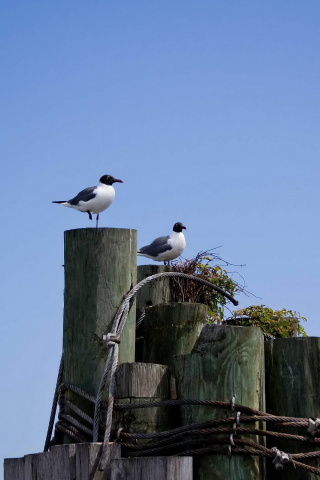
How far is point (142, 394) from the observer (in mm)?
5531

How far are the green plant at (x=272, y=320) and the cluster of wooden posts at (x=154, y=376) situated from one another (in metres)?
3.25

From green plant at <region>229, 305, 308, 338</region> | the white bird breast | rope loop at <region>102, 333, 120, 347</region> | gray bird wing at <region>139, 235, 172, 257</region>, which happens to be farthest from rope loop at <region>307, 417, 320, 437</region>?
gray bird wing at <region>139, 235, 172, 257</region>

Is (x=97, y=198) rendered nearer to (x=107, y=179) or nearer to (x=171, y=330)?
(x=107, y=179)

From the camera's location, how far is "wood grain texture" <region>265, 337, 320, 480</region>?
5430 millimetres

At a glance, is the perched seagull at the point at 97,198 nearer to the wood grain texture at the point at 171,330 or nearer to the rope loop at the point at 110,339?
the wood grain texture at the point at 171,330

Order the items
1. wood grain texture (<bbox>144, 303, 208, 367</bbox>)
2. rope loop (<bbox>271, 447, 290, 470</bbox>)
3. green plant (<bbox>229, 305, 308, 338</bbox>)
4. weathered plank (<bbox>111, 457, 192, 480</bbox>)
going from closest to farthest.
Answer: weathered plank (<bbox>111, 457, 192, 480</bbox>)
rope loop (<bbox>271, 447, 290, 470</bbox>)
wood grain texture (<bbox>144, 303, 208, 367</bbox>)
green plant (<bbox>229, 305, 308, 338</bbox>)

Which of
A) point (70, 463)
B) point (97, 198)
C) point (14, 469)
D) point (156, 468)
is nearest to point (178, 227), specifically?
point (97, 198)

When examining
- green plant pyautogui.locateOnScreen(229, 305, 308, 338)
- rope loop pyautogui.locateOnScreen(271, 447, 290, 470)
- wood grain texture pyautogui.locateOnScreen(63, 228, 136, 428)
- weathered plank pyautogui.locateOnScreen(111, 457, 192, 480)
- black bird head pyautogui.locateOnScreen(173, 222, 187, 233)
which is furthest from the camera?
black bird head pyautogui.locateOnScreen(173, 222, 187, 233)

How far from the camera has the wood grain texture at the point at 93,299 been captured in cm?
583

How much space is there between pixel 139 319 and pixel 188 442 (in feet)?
5.74

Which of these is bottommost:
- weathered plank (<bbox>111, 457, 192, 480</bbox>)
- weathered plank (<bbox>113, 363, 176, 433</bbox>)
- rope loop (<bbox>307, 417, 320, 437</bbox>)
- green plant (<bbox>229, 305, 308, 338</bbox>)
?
weathered plank (<bbox>111, 457, 192, 480</bbox>)

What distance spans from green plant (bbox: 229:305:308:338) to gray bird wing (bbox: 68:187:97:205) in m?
2.21

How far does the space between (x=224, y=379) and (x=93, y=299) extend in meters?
1.09

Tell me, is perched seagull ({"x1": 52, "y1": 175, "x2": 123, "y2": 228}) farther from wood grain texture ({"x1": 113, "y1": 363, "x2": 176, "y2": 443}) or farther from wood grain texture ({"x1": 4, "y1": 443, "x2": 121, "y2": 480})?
wood grain texture ({"x1": 4, "y1": 443, "x2": 121, "y2": 480})
